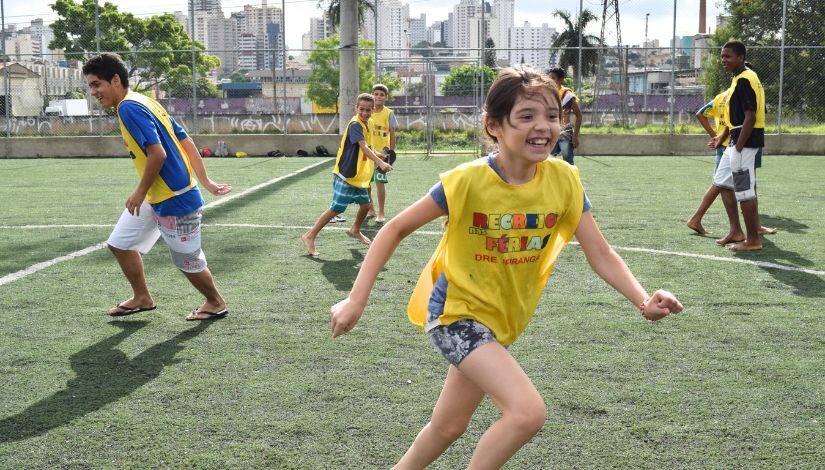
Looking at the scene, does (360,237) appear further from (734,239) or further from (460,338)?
(460,338)

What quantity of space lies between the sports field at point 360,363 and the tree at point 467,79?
53.2 ft

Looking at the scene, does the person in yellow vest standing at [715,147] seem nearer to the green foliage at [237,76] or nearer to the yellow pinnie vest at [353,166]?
the yellow pinnie vest at [353,166]

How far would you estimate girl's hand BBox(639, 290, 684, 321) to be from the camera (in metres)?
2.72

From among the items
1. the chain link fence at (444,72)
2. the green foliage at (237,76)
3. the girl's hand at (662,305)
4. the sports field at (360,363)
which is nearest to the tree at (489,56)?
the chain link fence at (444,72)

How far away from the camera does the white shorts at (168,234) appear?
220 inches

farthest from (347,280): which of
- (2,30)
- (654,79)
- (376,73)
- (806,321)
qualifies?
(654,79)

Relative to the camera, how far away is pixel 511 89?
2818 millimetres

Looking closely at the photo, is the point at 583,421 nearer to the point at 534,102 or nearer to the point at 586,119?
the point at 534,102

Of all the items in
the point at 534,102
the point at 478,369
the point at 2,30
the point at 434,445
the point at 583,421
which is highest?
the point at 2,30

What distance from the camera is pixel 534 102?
2.79 m

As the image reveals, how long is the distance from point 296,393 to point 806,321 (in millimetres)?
3350

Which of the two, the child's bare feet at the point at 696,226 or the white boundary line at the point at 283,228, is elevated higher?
the child's bare feet at the point at 696,226

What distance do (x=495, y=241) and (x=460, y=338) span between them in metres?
0.34

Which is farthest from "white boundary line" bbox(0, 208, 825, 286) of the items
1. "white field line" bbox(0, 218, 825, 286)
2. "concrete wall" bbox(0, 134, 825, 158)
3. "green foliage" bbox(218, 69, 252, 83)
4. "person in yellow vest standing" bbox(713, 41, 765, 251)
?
"green foliage" bbox(218, 69, 252, 83)
